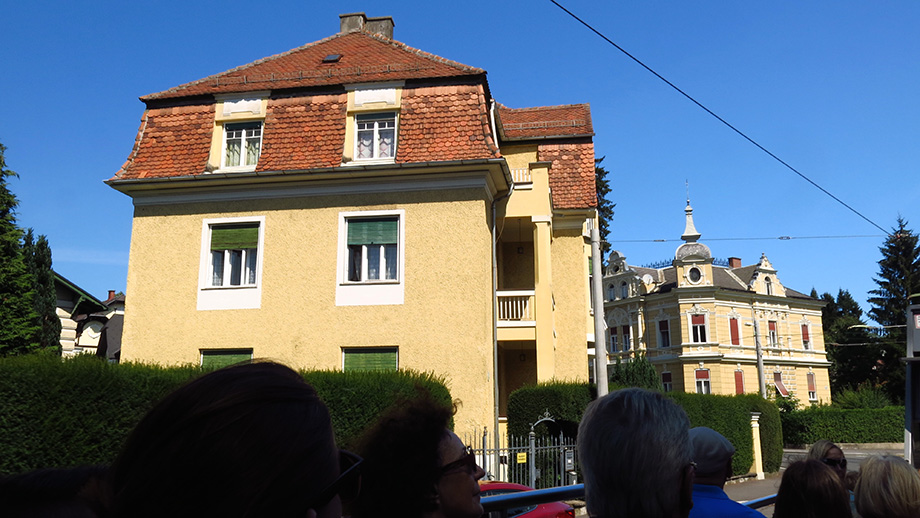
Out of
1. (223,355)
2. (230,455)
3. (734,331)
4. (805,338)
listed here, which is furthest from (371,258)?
(805,338)

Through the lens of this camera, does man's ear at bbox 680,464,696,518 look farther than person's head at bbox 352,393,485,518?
No

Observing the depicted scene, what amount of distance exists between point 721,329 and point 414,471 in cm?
6285

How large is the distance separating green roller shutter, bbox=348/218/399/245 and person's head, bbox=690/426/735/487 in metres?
14.3

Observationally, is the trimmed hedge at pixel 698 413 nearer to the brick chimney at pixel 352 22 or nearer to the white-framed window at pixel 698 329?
the brick chimney at pixel 352 22

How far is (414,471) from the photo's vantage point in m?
2.35

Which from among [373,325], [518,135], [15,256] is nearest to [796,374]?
[518,135]

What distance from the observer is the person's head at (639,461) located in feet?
7.11

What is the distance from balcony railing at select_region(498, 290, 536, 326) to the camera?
59.8ft

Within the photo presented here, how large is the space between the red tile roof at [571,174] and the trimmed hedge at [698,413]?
6.31 metres

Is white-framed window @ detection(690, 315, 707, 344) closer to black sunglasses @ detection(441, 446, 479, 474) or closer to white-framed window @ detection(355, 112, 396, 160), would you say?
white-framed window @ detection(355, 112, 396, 160)

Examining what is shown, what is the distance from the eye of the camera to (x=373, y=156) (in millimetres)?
17312

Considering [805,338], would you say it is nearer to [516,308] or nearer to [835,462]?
[516,308]

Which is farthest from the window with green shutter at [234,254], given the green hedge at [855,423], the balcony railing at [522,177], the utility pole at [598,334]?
the green hedge at [855,423]

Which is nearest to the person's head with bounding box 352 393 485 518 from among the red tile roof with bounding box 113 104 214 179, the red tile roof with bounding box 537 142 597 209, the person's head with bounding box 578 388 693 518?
the person's head with bounding box 578 388 693 518
